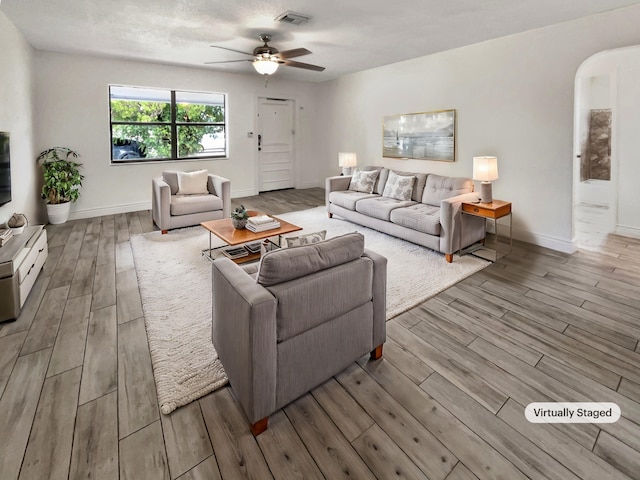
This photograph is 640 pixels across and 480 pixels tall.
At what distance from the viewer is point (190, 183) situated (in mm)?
5320

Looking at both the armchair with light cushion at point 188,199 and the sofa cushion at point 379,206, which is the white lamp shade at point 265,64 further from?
the sofa cushion at point 379,206

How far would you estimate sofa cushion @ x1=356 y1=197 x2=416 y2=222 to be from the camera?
180 inches

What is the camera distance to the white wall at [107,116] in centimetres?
527

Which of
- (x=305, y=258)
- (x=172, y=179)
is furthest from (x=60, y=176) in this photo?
(x=305, y=258)

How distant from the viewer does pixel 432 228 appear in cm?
395

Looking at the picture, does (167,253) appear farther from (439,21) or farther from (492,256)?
(439,21)

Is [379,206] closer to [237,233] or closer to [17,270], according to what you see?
[237,233]

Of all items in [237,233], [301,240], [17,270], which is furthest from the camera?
[237,233]

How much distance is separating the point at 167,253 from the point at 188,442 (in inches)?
111

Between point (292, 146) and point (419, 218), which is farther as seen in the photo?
point (292, 146)

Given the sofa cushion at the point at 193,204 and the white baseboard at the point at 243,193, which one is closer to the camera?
the sofa cushion at the point at 193,204

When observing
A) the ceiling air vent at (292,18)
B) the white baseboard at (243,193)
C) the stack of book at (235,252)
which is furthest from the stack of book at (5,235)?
the white baseboard at (243,193)

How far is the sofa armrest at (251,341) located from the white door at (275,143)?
632 centimetres

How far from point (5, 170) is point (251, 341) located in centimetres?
372
